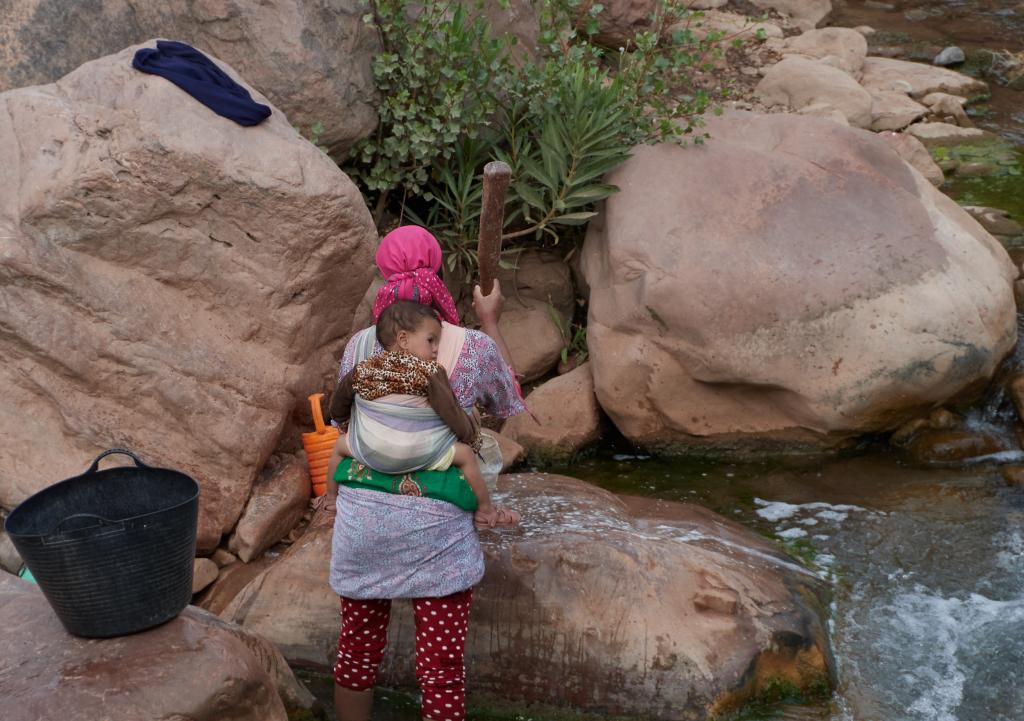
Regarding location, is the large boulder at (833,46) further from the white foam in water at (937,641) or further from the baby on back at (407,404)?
the baby on back at (407,404)

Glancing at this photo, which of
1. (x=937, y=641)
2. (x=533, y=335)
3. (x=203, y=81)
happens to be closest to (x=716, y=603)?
(x=937, y=641)

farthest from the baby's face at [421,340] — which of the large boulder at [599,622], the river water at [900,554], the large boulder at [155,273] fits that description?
the river water at [900,554]

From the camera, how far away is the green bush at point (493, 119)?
258 inches

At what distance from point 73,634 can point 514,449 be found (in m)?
3.13

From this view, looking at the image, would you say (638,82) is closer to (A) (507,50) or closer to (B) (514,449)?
(A) (507,50)

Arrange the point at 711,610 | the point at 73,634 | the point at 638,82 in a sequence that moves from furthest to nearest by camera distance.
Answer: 1. the point at 638,82
2. the point at 711,610
3. the point at 73,634

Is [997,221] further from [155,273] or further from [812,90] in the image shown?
[155,273]

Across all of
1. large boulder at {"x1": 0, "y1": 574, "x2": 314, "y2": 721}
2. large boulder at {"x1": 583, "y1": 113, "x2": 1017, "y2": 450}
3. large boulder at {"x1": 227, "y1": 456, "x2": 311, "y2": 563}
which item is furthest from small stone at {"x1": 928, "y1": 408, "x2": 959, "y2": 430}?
large boulder at {"x1": 0, "y1": 574, "x2": 314, "y2": 721}

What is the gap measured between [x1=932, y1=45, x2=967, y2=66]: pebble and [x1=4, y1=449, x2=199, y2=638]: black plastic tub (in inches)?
396

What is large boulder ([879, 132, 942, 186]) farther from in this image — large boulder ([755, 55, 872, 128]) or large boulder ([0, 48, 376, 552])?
large boulder ([0, 48, 376, 552])

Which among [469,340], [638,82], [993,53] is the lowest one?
[993,53]

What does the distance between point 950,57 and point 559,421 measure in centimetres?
722

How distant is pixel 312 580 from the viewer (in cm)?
452

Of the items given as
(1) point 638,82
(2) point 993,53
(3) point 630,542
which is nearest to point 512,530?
(3) point 630,542
